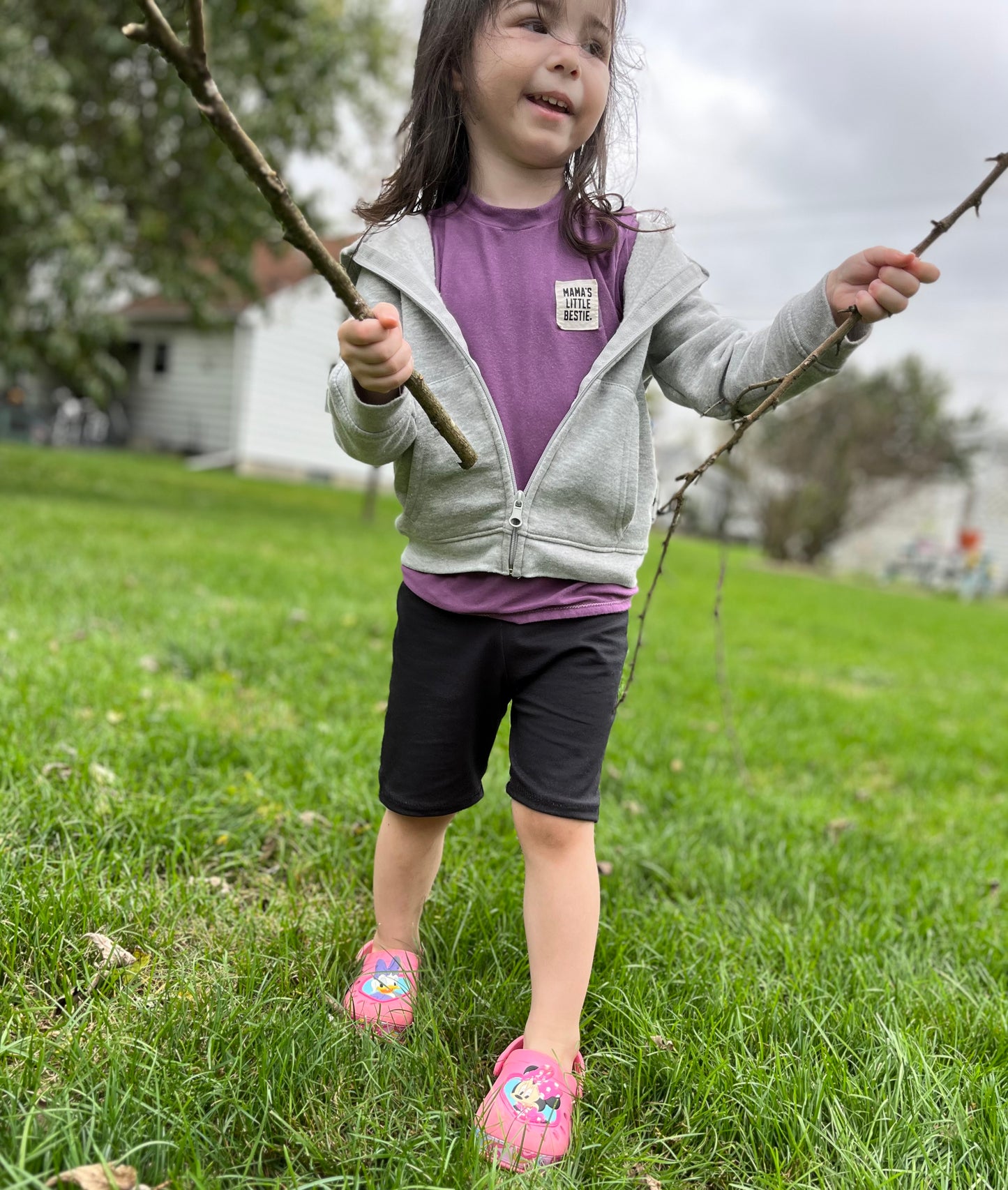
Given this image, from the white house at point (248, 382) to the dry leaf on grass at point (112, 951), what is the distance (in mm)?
18057

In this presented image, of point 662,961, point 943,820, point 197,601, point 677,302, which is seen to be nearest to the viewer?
point 677,302

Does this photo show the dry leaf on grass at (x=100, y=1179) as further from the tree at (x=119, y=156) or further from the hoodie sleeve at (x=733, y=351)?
the tree at (x=119, y=156)

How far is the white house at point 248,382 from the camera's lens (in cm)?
2031

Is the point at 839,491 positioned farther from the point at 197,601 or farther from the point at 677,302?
the point at 677,302

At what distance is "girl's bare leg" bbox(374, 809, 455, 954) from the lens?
1.83 meters

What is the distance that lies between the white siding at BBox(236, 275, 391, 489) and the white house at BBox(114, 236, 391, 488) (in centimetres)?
2

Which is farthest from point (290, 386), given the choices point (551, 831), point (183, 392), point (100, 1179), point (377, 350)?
point (100, 1179)

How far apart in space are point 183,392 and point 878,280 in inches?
856

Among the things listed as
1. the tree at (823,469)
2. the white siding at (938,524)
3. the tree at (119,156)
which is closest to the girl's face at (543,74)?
the tree at (119,156)

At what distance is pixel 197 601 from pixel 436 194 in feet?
11.2

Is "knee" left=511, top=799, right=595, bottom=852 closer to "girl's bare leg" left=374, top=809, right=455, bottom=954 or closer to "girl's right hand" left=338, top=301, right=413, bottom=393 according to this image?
"girl's bare leg" left=374, top=809, right=455, bottom=954

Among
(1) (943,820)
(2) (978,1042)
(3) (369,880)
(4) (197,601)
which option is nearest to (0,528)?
(4) (197,601)

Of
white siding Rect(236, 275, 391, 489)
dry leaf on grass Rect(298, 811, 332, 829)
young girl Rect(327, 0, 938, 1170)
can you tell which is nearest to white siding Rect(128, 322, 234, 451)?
white siding Rect(236, 275, 391, 489)

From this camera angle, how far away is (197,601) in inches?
193
